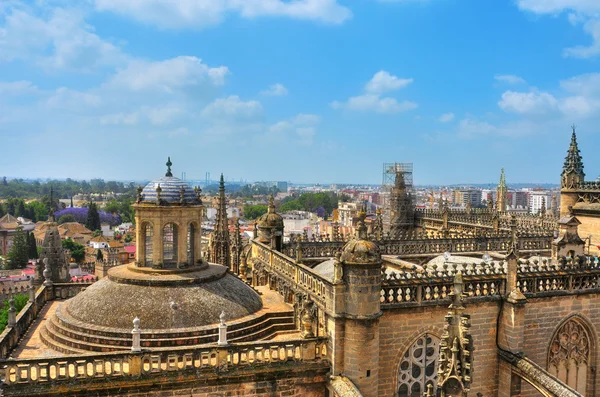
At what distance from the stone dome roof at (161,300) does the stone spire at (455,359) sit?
280 inches

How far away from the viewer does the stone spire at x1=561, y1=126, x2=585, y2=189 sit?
3634cm

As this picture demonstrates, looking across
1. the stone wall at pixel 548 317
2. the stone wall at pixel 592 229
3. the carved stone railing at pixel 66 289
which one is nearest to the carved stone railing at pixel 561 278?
the stone wall at pixel 548 317

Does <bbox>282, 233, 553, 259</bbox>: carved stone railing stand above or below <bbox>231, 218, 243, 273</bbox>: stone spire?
above

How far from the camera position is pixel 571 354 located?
19781mm

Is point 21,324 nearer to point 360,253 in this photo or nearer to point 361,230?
point 360,253

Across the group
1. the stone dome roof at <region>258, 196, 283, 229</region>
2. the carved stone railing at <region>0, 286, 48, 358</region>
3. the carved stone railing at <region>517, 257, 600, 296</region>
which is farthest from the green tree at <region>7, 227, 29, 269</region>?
the carved stone railing at <region>517, 257, 600, 296</region>

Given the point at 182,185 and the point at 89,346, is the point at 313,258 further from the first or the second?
the point at 89,346

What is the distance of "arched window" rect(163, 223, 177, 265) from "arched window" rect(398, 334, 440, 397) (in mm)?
8752

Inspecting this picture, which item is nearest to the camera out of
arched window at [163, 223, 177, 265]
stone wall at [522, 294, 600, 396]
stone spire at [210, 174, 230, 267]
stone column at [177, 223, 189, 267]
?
stone column at [177, 223, 189, 267]

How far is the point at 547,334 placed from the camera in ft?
62.6

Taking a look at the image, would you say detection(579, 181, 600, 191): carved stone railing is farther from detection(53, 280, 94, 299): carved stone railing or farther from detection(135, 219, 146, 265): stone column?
detection(53, 280, 94, 299): carved stone railing

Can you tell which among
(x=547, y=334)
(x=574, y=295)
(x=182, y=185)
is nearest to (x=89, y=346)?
(x=182, y=185)

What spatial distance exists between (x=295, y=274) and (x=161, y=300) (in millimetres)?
5698

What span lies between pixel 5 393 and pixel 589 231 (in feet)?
113
